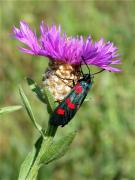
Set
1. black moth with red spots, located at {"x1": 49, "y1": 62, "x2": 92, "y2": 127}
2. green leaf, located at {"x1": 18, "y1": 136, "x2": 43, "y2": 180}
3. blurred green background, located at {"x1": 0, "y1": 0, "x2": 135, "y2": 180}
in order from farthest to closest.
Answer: blurred green background, located at {"x1": 0, "y1": 0, "x2": 135, "y2": 180} < green leaf, located at {"x1": 18, "y1": 136, "x2": 43, "y2": 180} < black moth with red spots, located at {"x1": 49, "y1": 62, "x2": 92, "y2": 127}

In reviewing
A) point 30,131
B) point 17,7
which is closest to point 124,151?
point 30,131

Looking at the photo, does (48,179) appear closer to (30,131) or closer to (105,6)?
(30,131)

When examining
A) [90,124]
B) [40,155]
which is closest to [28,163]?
[40,155]

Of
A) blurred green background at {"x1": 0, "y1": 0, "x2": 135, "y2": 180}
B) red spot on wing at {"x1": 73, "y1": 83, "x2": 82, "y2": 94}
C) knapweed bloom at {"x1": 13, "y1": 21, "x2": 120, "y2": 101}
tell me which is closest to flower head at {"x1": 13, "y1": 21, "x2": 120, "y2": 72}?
knapweed bloom at {"x1": 13, "y1": 21, "x2": 120, "y2": 101}

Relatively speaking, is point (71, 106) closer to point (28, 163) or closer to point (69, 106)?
point (69, 106)

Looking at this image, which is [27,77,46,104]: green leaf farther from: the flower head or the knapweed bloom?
the flower head

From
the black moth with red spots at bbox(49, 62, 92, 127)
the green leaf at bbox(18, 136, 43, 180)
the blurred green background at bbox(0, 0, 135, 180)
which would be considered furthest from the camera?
Result: the blurred green background at bbox(0, 0, 135, 180)

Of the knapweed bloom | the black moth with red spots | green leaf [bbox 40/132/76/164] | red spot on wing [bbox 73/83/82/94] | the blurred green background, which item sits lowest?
the blurred green background
